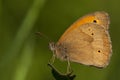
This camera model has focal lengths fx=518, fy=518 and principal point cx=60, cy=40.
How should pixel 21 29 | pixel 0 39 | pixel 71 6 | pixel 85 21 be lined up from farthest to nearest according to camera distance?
pixel 71 6
pixel 0 39
pixel 21 29
pixel 85 21

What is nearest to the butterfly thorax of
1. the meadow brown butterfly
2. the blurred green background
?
the meadow brown butterfly

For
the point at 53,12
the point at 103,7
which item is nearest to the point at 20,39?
the point at 53,12

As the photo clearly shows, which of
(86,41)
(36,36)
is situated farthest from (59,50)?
(36,36)

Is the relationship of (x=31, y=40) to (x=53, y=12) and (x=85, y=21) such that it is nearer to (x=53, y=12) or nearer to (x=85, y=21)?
(x=85, y=21)

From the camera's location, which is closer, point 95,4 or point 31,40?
point 31,40

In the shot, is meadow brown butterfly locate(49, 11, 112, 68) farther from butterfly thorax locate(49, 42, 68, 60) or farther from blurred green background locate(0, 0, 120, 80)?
blurred green background locate(0, 0, 120, 80)

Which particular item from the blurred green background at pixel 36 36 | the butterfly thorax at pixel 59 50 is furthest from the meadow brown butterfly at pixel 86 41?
the blurred green background at pixel 36 36

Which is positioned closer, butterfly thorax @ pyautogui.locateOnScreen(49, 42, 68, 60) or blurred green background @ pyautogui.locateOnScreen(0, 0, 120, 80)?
butterfly thorax @ pyautogui.locateOnScreen(49, 42, 68, 60)
